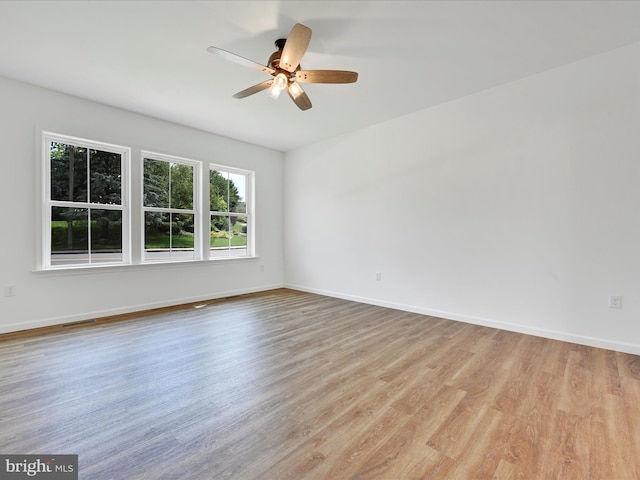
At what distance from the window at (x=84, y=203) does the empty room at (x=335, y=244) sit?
3cm

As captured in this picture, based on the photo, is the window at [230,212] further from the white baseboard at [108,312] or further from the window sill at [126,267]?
the white baseboard at [108,312]

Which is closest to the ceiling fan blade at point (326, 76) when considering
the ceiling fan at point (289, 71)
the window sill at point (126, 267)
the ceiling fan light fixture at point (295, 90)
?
the ceiling fan at point (289, 71)

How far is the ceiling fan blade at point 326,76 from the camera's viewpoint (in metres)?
2.39

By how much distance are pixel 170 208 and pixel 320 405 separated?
383 cm

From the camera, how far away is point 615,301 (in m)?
2.75

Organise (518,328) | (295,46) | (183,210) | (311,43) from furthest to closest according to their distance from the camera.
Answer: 1. (183,210)
2. (518,328)
3. (311,43)
4. (295,46)

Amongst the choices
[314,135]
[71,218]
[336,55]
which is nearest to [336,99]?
[336,55]

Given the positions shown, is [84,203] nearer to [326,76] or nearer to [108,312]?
[108,312]

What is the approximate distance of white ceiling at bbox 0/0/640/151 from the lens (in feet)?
7.22

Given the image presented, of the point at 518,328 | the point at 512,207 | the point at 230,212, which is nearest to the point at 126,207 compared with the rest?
the point at 230,212

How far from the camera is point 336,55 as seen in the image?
9.03 ft

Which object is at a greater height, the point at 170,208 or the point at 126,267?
the point at 170,208

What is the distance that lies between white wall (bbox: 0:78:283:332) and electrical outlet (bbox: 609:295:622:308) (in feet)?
16.3

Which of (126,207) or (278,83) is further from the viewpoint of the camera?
(126,207)
